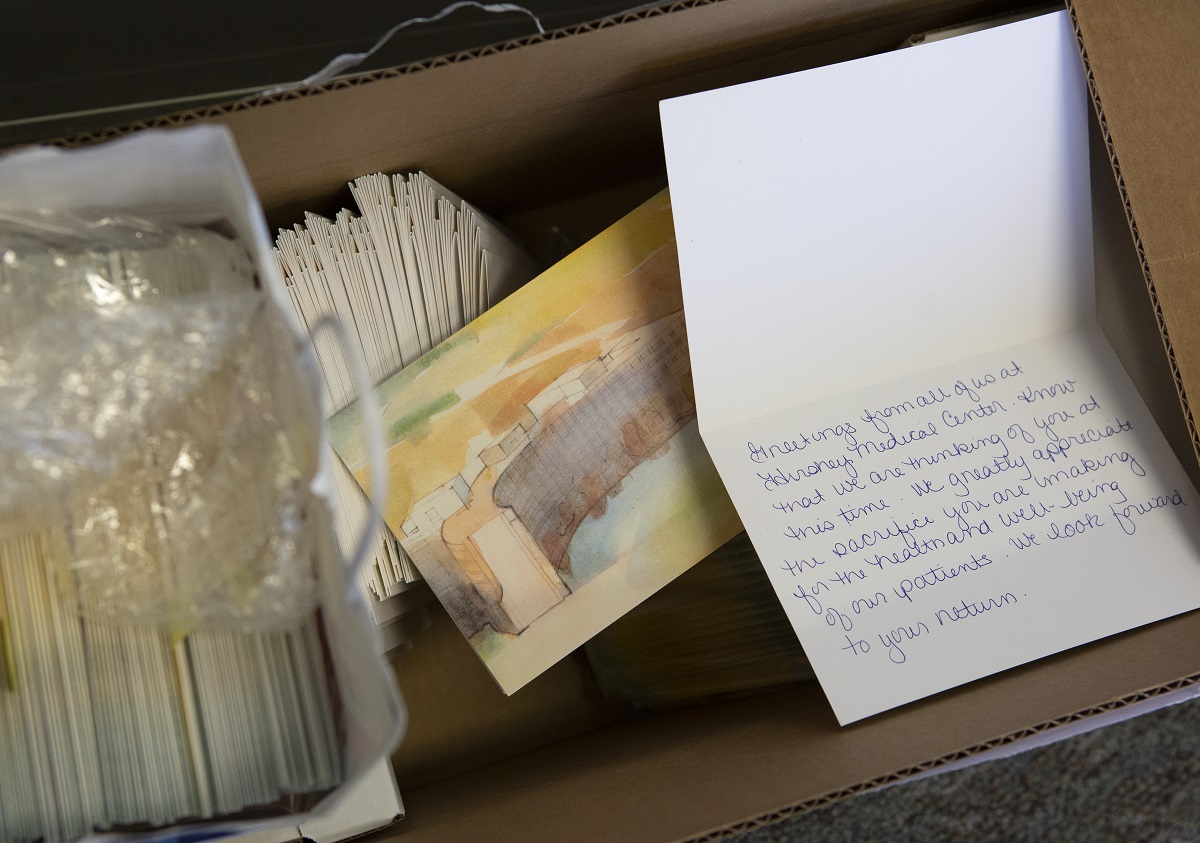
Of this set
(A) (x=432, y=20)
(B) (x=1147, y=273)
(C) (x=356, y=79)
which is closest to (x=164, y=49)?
(A) (x=432, y=20)

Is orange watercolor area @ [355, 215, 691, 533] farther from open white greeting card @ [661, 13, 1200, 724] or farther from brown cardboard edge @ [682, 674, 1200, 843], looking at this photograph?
brown cardboard edge @ [682, 674, 1200, 843]

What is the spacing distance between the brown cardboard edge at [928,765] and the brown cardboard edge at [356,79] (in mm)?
569

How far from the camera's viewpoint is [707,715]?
2.56 ft

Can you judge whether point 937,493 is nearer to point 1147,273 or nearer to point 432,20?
point 1147,273

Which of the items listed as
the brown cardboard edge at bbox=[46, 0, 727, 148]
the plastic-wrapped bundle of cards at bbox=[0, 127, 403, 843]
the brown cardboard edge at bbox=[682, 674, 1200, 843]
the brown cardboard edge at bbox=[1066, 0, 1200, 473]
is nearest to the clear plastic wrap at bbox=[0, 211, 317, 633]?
the plastic-wrapped bundle of cards at bbox=[0, 127, 403, 843]

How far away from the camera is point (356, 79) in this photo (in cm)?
58

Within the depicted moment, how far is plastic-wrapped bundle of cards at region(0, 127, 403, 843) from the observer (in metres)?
0.46

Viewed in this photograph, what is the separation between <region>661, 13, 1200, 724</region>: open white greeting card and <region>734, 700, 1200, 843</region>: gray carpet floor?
50 cm

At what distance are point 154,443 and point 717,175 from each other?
0.43 meters

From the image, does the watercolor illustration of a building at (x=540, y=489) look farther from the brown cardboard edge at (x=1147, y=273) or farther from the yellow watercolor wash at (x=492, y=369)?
the brown cardboard edge at (x=1147, y=273)

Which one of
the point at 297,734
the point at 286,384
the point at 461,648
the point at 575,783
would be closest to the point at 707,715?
the point at 575,783

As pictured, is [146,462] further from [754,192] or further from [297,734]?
[754,192]

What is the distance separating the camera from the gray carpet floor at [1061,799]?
3.46ft

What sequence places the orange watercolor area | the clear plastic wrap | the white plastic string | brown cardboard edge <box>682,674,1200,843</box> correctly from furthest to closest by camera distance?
the white plastic string < the orange watercolor area < brown cardboard edge <box>682,674,1200,843</box> < the clear plastic wrap
